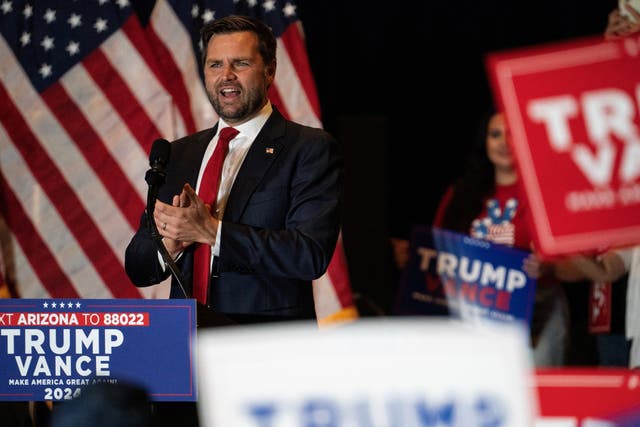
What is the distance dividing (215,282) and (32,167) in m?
1.69

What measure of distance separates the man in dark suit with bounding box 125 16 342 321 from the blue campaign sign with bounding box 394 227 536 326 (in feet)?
3.15

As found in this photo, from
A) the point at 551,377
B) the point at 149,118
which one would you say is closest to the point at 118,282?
the point at 149,118

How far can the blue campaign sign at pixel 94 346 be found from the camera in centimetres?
182

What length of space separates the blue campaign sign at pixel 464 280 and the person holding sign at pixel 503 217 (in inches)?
2.7

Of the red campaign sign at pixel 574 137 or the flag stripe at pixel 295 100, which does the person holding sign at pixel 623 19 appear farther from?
the red campaign sign at pixel 574 137

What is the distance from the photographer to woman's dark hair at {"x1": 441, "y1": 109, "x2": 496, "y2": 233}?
10.7 ft

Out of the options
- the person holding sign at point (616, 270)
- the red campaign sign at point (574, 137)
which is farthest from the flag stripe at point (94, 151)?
the red campaign sign at point (574, 137)

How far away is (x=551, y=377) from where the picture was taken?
1477 mm

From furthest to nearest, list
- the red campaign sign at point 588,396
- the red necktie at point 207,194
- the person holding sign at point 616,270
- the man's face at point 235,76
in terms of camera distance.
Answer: the person holding sign at point 616,270
the man's face at point 235,76
the red necktie at point 207,194
the red campaign sign at point 588,396

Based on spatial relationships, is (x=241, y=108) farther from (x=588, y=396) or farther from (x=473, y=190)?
(x=473, y=190)

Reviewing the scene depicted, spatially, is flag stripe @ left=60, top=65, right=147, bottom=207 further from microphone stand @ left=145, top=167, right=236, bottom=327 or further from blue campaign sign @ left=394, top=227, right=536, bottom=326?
microphone stand @ left=145, top=167, right=236, bottom=327

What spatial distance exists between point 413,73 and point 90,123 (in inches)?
55.1

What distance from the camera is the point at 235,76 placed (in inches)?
89.0

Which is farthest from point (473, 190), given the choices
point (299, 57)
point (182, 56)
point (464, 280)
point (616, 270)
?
point (182, 56)
